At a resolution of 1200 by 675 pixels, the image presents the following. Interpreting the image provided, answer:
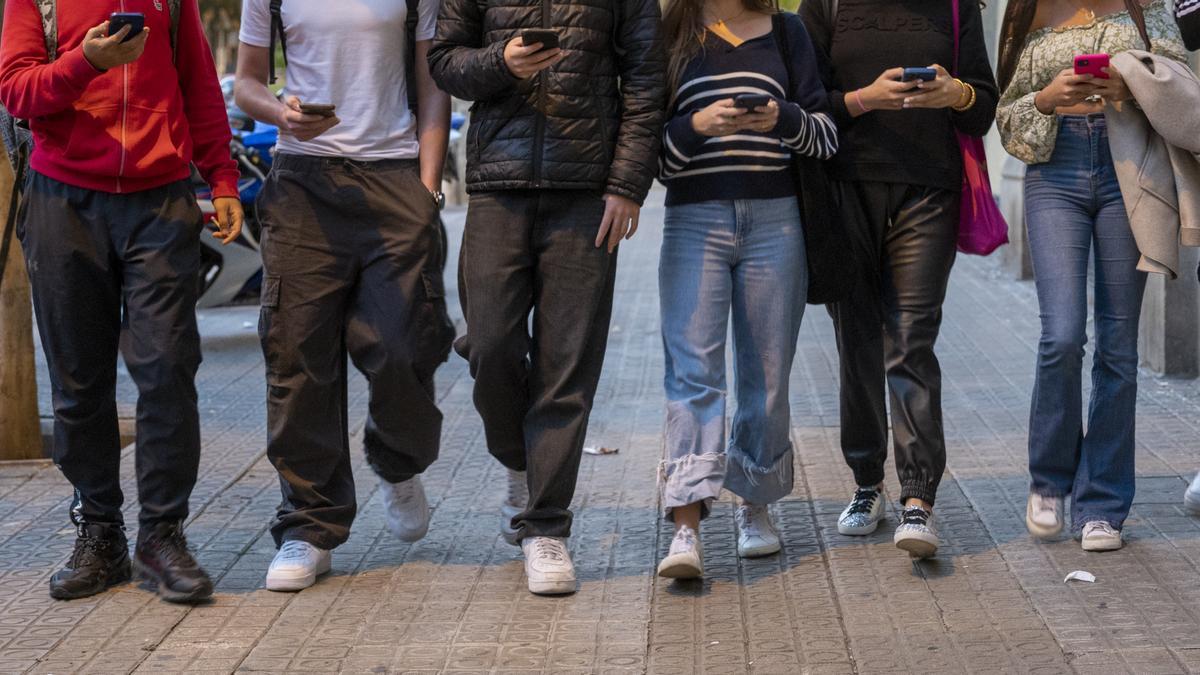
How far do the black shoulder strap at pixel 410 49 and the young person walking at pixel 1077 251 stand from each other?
1.92 metres

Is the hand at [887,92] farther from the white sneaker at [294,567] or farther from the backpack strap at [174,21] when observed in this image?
the white sneaker at [294,567]

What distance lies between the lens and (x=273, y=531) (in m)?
5.47

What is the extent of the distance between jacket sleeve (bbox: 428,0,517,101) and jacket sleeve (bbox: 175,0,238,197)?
749 millimetres

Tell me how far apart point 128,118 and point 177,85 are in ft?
0.77

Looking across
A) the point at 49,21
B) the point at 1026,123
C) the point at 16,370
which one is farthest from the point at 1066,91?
the point at 16,370

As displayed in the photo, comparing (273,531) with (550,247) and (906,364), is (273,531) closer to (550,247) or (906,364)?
(550,247)

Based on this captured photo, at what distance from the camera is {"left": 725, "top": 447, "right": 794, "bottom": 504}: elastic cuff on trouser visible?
5.46m

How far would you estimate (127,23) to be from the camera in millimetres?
4688

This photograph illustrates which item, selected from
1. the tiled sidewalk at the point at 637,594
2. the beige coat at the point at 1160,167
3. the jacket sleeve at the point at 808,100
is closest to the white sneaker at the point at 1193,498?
the tiled sidewalk at the point at 637,594

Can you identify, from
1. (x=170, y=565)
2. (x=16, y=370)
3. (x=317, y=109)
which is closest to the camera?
(x=317, y=109)

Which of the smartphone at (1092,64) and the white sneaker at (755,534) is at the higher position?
the smartphone at (1092,64)

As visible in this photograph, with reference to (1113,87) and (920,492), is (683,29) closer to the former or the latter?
(1113,87)

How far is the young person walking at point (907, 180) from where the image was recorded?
5406mm

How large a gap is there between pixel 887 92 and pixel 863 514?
1530mm
